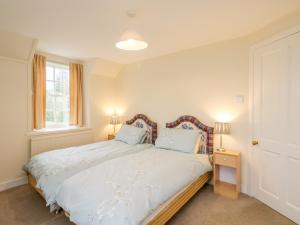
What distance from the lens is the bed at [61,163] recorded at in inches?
77.3

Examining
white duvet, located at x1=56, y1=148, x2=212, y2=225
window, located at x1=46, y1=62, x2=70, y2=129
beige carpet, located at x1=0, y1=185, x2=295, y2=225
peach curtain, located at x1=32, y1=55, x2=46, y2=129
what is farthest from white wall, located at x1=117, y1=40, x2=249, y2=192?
peach curtain, located at x1=32, y1=55, x2=46, y2=129

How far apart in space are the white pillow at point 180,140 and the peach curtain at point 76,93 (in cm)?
211

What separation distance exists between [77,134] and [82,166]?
5.62 feet

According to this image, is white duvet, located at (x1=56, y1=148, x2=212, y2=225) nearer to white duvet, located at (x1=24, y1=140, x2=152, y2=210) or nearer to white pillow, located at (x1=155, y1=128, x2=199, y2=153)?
white duvet, located at (x1=24, y1=140, x2=152, y2=210)

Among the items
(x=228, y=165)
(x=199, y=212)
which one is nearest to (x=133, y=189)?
(x=199, y=212)

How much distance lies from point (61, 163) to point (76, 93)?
2.16 meters

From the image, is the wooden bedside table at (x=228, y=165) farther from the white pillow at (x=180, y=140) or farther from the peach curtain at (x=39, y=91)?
the peach curtain at (x=39, y=91)

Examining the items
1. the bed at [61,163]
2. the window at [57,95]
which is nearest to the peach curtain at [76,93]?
the window at [57,95]

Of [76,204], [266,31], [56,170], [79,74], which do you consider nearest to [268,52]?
[266,31]

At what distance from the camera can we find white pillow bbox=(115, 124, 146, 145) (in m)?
3.46

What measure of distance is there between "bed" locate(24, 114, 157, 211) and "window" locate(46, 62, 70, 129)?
126 centimetres

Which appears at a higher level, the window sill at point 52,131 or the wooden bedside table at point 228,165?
the window sill at point 52,131

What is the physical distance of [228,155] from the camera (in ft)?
8.46

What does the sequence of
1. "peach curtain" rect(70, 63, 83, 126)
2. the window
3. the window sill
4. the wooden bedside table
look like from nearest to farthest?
the wooden bedside table, the window sill, the window, "peach curtain" rect(70, 63, 83, 126)
